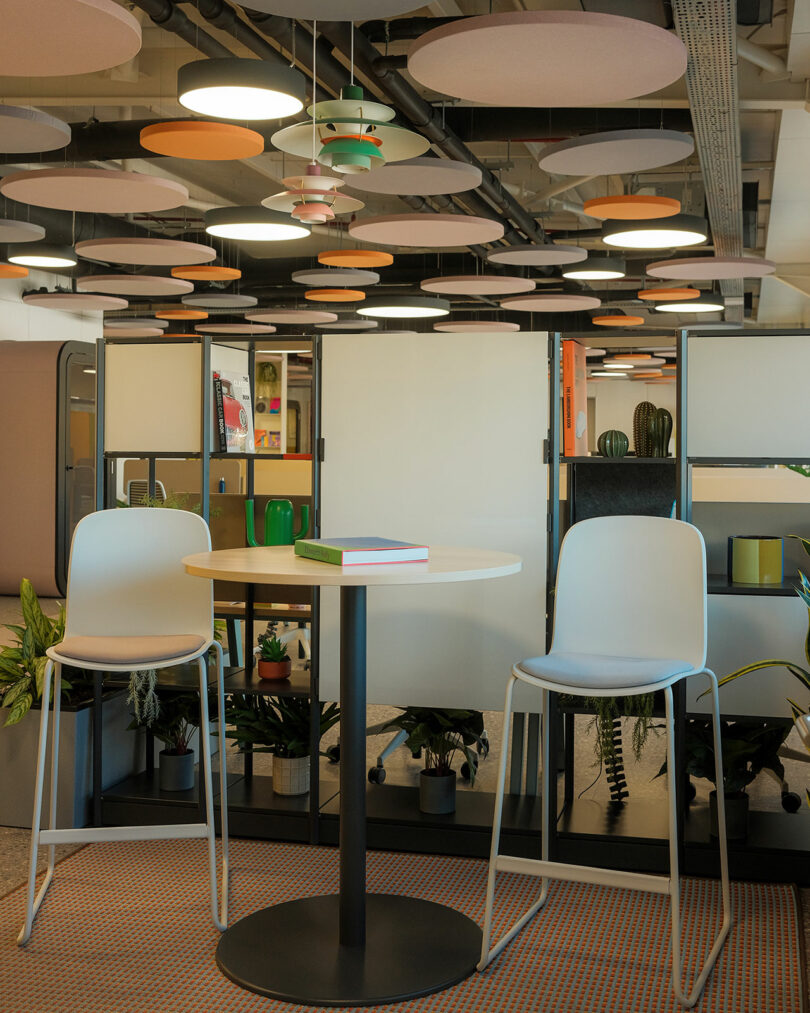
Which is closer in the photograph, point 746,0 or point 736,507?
point 736,507

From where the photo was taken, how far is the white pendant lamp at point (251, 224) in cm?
630

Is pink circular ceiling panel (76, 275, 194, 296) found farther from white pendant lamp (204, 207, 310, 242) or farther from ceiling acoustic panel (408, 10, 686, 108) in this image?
ceiling acoustic panel (408, 10, 686, 108)

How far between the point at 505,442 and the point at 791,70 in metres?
3.53

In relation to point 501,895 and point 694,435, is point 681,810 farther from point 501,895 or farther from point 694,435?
point 694,435

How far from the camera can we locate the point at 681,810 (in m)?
3.40

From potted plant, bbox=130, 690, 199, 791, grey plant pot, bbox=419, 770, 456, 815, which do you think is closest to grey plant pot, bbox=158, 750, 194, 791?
potted plant, bbox=130, 690, 199, 791

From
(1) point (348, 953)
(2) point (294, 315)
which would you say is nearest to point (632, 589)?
(1) point (348, 953)

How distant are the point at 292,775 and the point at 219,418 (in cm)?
131

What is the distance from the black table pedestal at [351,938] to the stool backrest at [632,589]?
27.2 inches

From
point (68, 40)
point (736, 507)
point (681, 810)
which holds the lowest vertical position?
point (681, 810)

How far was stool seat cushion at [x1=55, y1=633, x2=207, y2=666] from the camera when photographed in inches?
121

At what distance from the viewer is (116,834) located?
10.2 feet

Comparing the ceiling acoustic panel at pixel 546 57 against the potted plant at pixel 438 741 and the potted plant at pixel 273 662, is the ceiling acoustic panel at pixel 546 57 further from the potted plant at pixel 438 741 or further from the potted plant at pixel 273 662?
the potted plant at pixel 438 741

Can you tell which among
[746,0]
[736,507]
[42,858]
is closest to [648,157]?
[746,0]
